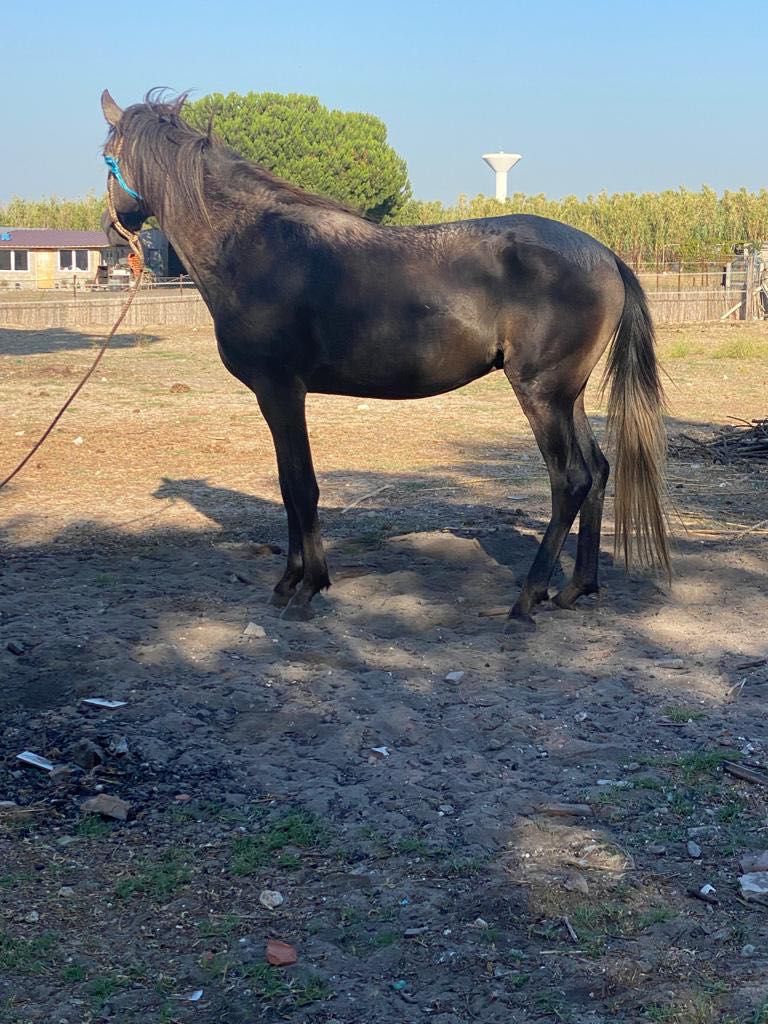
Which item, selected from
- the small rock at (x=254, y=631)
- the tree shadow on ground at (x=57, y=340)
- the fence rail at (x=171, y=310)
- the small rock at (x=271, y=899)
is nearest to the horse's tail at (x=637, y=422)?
the small rock at (x=254, y=631)

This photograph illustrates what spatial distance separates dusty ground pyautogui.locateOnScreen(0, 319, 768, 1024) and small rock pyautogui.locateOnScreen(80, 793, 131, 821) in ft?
0.12

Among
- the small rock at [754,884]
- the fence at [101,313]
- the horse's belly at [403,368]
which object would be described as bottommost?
the small rock at [754,884]

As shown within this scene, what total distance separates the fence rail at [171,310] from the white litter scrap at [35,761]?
2901 centimetres

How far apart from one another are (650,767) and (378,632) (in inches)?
73.0

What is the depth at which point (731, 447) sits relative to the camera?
35.8 feet

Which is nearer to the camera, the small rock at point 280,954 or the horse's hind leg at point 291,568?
the small rock at point 280,954

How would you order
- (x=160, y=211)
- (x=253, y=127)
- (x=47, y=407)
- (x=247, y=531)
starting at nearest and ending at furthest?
(x=160, y=211) < (x=247, y=531) < (x=47, y=407) < (x=253, y=127)

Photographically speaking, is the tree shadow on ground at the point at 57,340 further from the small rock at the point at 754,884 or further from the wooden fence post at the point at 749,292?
the small rock at the point at 754,884

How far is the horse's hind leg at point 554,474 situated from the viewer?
571 cm

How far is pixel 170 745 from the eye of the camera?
4355 mm

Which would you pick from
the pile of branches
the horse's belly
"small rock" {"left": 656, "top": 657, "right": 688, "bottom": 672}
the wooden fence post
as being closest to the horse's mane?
the horse's belly

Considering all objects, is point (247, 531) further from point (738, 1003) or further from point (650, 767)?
point (738, 1003)

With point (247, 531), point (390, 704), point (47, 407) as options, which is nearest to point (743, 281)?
point (47, 407)

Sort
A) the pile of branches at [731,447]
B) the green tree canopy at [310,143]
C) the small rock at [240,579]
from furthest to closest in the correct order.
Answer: the green tree canopy at [310,143]
the pile of branches at [731,447]
the small rock at [240,579]
